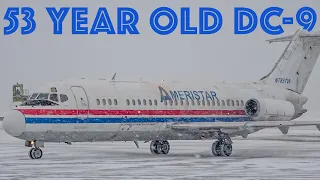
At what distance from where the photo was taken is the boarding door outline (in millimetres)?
26666

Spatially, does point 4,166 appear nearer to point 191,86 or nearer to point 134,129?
point 134,129

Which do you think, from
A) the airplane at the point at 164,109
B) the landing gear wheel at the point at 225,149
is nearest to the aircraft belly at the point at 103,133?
the airplane at the point at 164,109

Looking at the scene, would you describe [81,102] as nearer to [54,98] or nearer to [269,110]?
[54,98]

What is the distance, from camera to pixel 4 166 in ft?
76.5

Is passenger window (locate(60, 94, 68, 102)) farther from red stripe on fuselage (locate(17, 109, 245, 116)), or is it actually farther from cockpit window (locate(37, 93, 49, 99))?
cockpit window (locate(37, 93, 49, 99))

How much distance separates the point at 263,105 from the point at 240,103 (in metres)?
1.51

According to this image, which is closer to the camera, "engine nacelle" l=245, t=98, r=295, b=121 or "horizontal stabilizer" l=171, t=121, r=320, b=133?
"horizontal stabilizer" l=171, t=121, r=320, b=133

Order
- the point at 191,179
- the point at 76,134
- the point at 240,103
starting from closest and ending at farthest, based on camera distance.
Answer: the point at 191,179, the point at 76,134, the point at 240,103

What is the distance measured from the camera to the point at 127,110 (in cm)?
2831

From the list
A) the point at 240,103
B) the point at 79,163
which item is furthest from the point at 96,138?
the point at 240,103

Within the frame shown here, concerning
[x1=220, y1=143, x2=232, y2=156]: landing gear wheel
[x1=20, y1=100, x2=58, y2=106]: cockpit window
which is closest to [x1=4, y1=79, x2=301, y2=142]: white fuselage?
[x1=20, y1=100, x2=58, y2=106]: cockpit window

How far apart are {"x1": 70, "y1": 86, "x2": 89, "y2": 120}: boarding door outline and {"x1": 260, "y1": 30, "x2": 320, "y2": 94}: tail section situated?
11603 mm

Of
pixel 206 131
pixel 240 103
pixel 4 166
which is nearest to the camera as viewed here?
pixel 4 166

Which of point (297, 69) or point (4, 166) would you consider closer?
point (4, 166)
